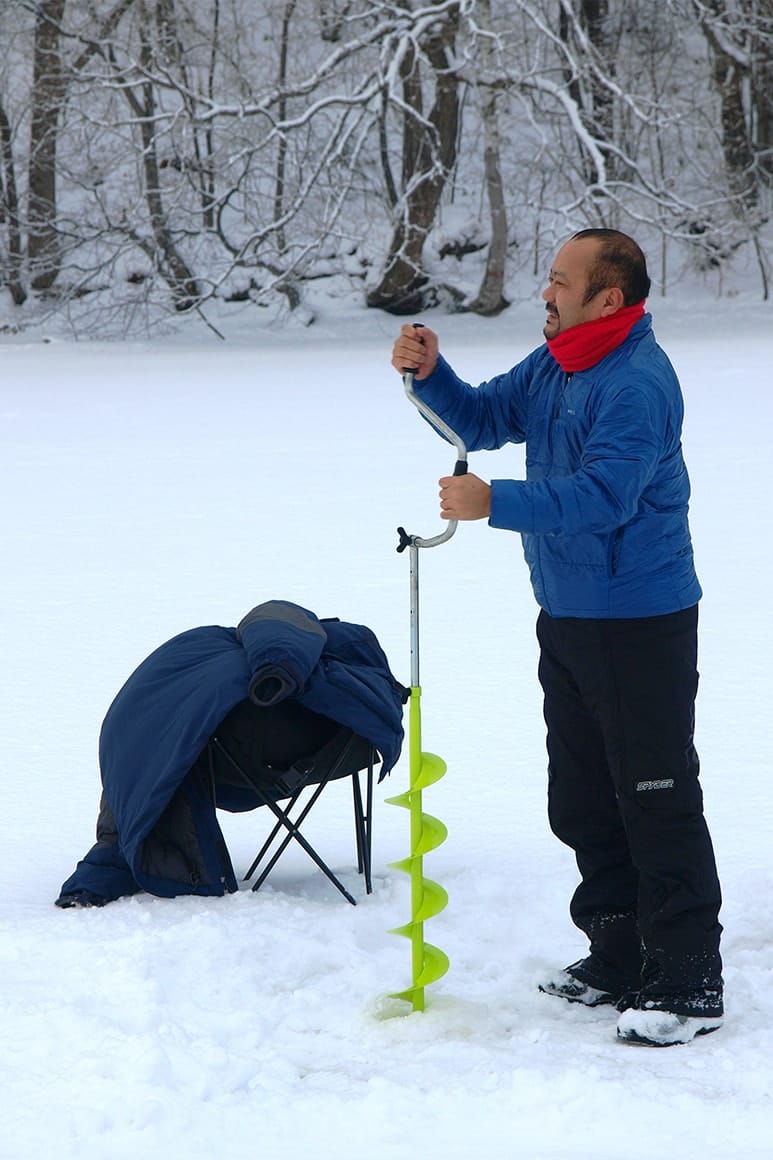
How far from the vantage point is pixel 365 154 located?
2028 centimetres

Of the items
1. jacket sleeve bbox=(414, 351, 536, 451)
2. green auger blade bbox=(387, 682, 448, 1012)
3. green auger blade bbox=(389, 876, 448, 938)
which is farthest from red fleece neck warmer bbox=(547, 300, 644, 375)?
green auger blade bbox=(389, 876, 448, 938)

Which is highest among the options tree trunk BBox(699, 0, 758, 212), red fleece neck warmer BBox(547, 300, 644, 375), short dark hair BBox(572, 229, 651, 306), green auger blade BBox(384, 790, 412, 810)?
tree trunk BBox(699, 0, 758, 212)

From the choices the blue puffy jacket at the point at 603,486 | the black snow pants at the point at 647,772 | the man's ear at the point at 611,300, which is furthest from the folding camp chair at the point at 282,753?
the man's ear at the point at 611,300

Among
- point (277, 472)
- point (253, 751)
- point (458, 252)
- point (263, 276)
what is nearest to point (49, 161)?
point (263, 276)

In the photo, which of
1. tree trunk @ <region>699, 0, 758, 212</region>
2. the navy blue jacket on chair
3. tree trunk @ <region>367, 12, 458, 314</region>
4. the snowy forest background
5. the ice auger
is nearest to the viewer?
the ice auger

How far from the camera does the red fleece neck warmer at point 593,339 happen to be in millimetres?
2506

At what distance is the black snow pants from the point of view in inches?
102

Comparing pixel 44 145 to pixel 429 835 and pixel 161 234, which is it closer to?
pixel 161 234

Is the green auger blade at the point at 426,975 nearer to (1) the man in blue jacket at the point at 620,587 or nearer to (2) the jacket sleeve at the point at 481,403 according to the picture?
(1) the man in blue jacket at the point at 620,587

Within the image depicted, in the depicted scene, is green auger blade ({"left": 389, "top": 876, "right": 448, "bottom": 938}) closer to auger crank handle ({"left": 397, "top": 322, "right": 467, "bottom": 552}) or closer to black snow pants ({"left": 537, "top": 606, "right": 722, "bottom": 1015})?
black snow pants ({"left": 537, "top": 606, "right": 722, "bottom": 1015})

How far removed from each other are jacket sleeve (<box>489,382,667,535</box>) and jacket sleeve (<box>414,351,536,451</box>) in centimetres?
39

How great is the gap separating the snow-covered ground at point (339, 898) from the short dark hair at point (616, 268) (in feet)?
4.40

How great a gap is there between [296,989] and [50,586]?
3884mm

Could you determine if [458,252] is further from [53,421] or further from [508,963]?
[508,963]
